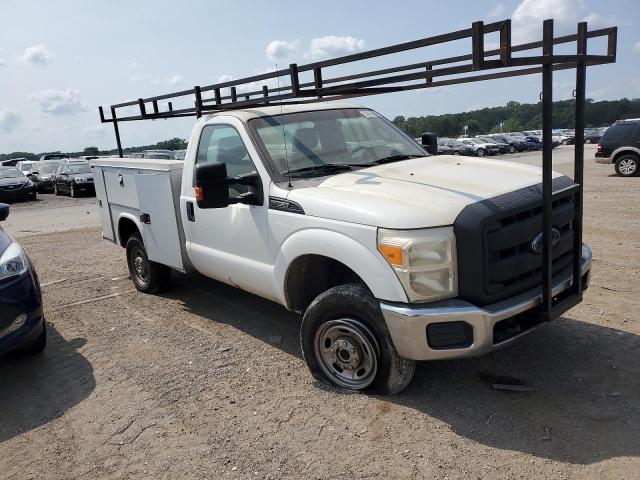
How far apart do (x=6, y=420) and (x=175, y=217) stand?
2.30m

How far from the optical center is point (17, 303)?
4.39 m

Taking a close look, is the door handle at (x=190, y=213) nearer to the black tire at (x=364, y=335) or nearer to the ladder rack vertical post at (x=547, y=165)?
the black tire at (x=364, y=335)

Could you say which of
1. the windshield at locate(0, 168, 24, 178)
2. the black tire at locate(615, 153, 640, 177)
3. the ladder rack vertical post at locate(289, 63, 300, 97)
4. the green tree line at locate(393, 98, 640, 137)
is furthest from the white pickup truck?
the green tree line at locate(393, 98, 640, 137)

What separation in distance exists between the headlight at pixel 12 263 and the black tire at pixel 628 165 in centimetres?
1691

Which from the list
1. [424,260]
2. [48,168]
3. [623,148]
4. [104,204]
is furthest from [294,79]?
[48,168]

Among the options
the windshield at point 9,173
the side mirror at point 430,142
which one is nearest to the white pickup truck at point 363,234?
the side mirror at point 430,142

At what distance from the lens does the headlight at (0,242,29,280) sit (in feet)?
Result: 14.6

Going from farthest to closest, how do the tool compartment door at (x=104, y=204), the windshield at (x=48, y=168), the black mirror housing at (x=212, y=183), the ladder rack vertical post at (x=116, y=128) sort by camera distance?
the windshield at (x=48, y=168) < the ladder rack vertical post at (x=116, y=128) < the tool compartment door at (x=104, y=204) < the black mirror housing at (x=212, y=183)

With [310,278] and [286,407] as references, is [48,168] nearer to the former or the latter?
[310,278]

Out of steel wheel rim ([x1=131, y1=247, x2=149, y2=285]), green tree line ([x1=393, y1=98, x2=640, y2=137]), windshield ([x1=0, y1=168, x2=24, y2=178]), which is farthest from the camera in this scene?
green tree line ([x1=393, y1=98, x2=640, y2=137])

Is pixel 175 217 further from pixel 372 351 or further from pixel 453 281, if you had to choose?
pixel 453 281

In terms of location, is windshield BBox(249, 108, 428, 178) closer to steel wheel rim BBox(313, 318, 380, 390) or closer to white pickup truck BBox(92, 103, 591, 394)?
white pickup truck BBox(92, 103, 591, 394)

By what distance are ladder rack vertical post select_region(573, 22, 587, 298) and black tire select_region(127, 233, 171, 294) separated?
4494 mm

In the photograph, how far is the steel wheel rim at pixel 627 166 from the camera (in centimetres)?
1644
